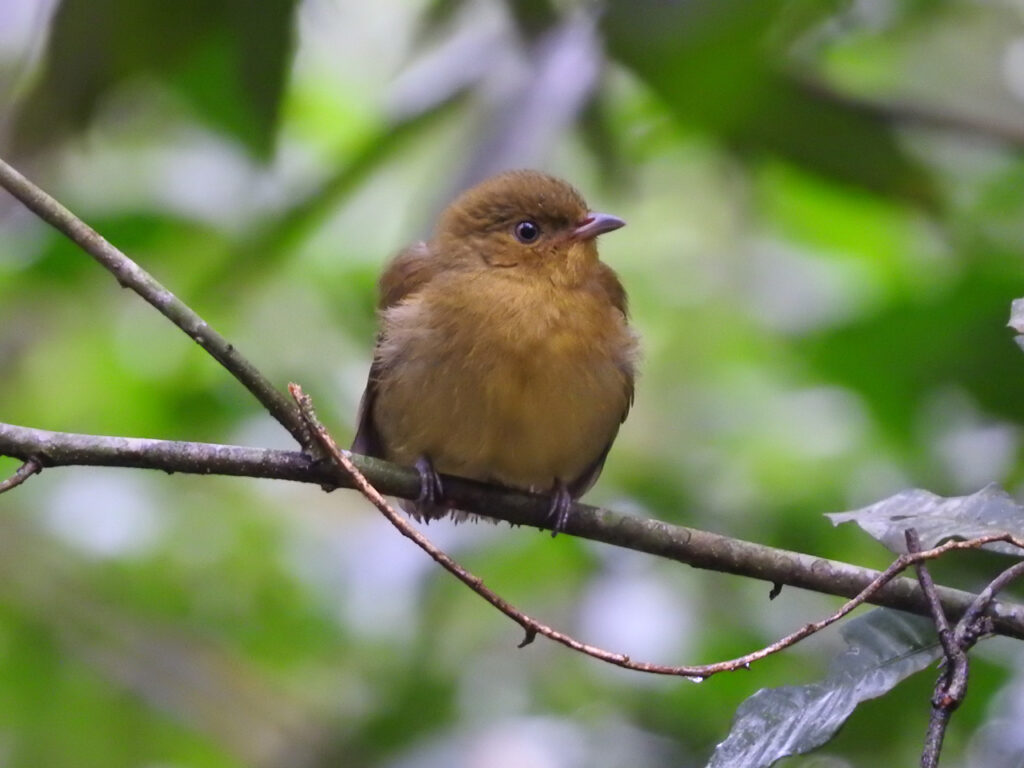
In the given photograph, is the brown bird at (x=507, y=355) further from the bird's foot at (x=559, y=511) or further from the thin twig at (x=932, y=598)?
the thin twig at (x=932, y=598)

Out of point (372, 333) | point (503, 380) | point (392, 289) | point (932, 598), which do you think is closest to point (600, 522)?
point (503, 380)

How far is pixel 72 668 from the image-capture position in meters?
5.18

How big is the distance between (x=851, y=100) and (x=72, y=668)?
3.35m

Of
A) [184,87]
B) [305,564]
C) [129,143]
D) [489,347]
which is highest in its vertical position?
[129,143]

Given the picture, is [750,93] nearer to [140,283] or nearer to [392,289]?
[392,289]

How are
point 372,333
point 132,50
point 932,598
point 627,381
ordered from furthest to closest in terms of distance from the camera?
1. point 372,333
2. point 627,381
3. point 132,50
4. point 932,598

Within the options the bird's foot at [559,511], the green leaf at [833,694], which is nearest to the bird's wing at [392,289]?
the bird's foot at [559,511]

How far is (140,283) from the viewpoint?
8.64ft

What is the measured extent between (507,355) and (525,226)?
0.71 meters

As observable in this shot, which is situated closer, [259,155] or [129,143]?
[259,155]

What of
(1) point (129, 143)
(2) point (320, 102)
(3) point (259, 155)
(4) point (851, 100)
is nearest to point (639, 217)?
(2) point (320, 102)

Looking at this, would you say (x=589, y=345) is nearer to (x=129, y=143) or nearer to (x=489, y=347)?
(x=489, y=347)

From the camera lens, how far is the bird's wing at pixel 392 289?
13.8 ft

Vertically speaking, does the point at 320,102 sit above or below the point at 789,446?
above
